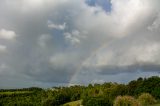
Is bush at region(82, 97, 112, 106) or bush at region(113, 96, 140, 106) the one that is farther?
bush at region(82, 97, 112, 106)

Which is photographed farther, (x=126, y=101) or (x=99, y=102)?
(x=99, y=102)

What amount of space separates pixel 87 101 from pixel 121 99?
65146 millimetres

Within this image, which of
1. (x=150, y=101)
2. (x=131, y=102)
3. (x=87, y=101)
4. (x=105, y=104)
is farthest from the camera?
(x=87, y=101)

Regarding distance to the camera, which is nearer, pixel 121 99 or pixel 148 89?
pixel 121 99

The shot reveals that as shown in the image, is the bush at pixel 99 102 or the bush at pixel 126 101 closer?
the bush at pixel 126 101

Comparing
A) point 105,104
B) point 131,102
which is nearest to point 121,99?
point 131,102

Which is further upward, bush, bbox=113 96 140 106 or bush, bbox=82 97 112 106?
bush, bbox=82 97 112 106

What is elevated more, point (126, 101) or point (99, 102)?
point (99, 102)

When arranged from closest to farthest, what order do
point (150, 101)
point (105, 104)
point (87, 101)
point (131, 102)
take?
1. point (131, 102)
2. point (150, 101)
3. point (105, 104)
4. point (87, 101)

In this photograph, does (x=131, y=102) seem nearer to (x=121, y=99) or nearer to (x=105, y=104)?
(x=121, y=99)

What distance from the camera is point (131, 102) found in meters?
112

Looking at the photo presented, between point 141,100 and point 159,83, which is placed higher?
point 159,83

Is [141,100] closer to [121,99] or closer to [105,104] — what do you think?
[121,99]

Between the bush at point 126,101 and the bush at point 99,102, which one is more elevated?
the bush at point 99,102
